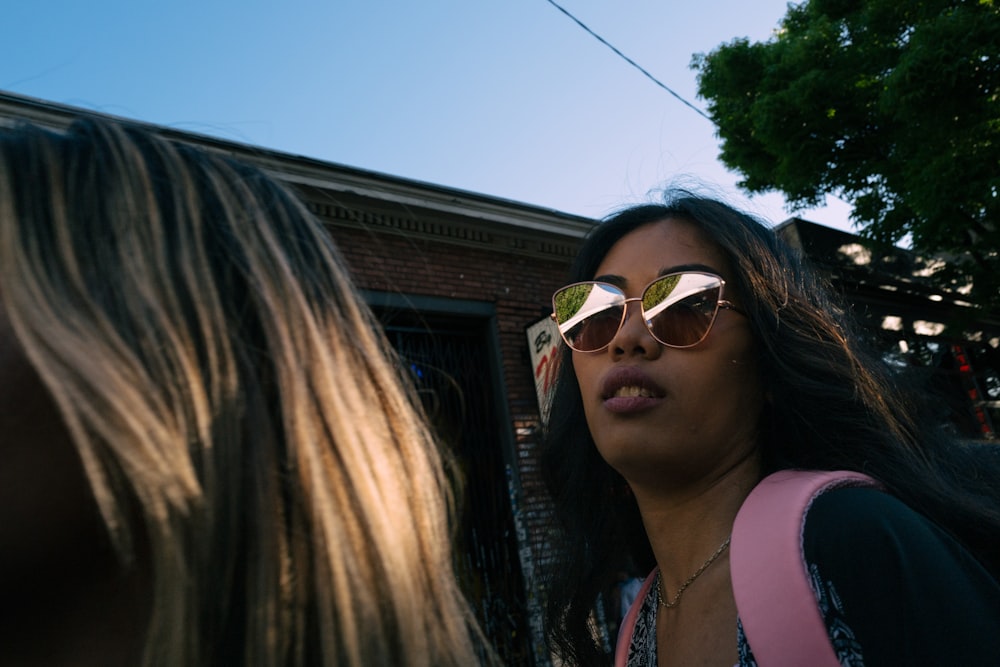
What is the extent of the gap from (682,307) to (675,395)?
0.21m

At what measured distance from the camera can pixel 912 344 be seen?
13.8 m

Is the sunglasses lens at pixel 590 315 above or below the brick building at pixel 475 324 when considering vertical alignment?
below

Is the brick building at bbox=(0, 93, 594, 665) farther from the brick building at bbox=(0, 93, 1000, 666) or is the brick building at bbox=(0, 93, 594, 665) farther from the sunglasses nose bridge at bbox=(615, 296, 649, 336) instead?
the sunglasses nose bridge at bbox=(615, 296, 649, 336)

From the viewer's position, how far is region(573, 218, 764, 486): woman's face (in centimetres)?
156

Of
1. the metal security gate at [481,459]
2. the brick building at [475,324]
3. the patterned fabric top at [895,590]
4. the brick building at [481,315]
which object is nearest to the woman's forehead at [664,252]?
the patterned fabric top at [895,590]

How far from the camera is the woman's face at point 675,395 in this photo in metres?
1.56

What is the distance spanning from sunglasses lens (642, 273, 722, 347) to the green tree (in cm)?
800

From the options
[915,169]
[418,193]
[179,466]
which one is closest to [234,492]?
[179,466]

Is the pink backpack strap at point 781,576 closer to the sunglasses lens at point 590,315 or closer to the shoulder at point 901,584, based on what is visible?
the shoulder at point 901,584

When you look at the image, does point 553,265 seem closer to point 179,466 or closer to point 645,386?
point 645,386

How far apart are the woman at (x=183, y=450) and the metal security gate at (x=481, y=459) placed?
628 cm

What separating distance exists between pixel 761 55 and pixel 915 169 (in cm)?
301

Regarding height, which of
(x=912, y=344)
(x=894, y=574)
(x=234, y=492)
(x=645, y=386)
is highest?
(x=912, y=344)

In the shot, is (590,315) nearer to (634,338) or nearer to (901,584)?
(634,338)
